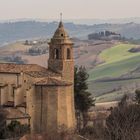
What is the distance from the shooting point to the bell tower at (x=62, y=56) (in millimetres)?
59062

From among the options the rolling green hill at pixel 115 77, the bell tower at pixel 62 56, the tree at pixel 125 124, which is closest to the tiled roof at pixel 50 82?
the bell tower at pixel 62 56

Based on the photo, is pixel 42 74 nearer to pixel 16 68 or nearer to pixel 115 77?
pixel 16 68

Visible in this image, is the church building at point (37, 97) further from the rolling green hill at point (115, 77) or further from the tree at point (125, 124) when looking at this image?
the rolling green hill at point (115, 77)

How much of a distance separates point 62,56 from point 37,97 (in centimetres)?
495

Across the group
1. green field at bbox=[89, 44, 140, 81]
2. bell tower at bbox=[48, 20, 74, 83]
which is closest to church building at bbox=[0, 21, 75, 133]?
bell tower at bbox=[48, 20, 74, 83]

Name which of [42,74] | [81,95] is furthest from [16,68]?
[81,95]

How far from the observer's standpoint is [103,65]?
602 feet

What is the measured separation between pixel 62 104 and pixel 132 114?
641 centimetres

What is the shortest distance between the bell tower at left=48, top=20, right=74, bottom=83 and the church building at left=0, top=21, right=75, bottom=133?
120 cm

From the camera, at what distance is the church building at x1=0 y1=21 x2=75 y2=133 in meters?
55.6

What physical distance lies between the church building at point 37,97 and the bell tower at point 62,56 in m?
1.20

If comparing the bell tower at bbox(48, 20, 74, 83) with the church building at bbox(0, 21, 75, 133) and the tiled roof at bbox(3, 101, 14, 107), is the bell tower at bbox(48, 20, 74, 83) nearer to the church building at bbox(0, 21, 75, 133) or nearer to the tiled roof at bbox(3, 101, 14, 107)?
the church building at bbox(0, 21, 75, 133)

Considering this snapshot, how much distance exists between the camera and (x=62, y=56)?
59.3 metres

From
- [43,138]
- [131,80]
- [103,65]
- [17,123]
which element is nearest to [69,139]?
[43,138]
